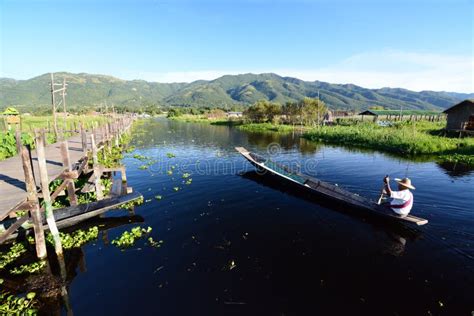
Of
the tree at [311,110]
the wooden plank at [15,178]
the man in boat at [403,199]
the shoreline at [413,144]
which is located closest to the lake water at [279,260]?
the man in boat at [403,199]

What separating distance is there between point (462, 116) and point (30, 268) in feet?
166

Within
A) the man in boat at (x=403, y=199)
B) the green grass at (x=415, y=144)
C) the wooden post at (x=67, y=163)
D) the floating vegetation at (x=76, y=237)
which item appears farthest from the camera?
the green grass at (x=415, y=144)

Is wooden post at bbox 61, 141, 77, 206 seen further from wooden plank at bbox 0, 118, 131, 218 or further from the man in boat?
the man in boat

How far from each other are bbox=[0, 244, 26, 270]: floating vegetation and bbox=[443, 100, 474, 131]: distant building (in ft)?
163

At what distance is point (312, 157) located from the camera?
1137 inches

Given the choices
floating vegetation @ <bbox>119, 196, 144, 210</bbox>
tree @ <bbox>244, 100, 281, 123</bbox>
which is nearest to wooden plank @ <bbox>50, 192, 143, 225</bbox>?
floating vegetation @ <bbox>119, 196, 144, 210</bbox>

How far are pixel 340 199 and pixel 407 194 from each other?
3.33 m

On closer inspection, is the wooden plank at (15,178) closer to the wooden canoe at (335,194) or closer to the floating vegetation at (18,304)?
the floating vegetation at (18,304)

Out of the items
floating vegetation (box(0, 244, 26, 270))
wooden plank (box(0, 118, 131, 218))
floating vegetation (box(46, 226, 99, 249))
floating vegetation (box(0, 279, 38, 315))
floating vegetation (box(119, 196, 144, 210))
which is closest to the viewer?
floating vegetation (box(0, 279, 38, 315))

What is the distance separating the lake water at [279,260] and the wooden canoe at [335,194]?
29.9 inches

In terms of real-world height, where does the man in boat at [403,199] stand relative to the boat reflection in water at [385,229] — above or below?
above

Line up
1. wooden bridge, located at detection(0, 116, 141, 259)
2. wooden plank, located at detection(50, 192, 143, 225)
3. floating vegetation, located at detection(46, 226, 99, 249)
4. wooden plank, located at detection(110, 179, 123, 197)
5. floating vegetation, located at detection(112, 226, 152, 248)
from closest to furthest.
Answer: wooden bridge, located at detection(0, 116, 141, 259) → floating vegetation, located at detection(46, 226, 99, 249) → floating vegetation, located at detection(112, 226, 152, 248) → wooden plank, located at detection(50, 192, 143, 225) → wooden plank, located at detection(110, 179, 123, 197)

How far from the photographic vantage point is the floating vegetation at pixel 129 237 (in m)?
10.3

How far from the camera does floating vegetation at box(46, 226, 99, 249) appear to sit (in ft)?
33.1
